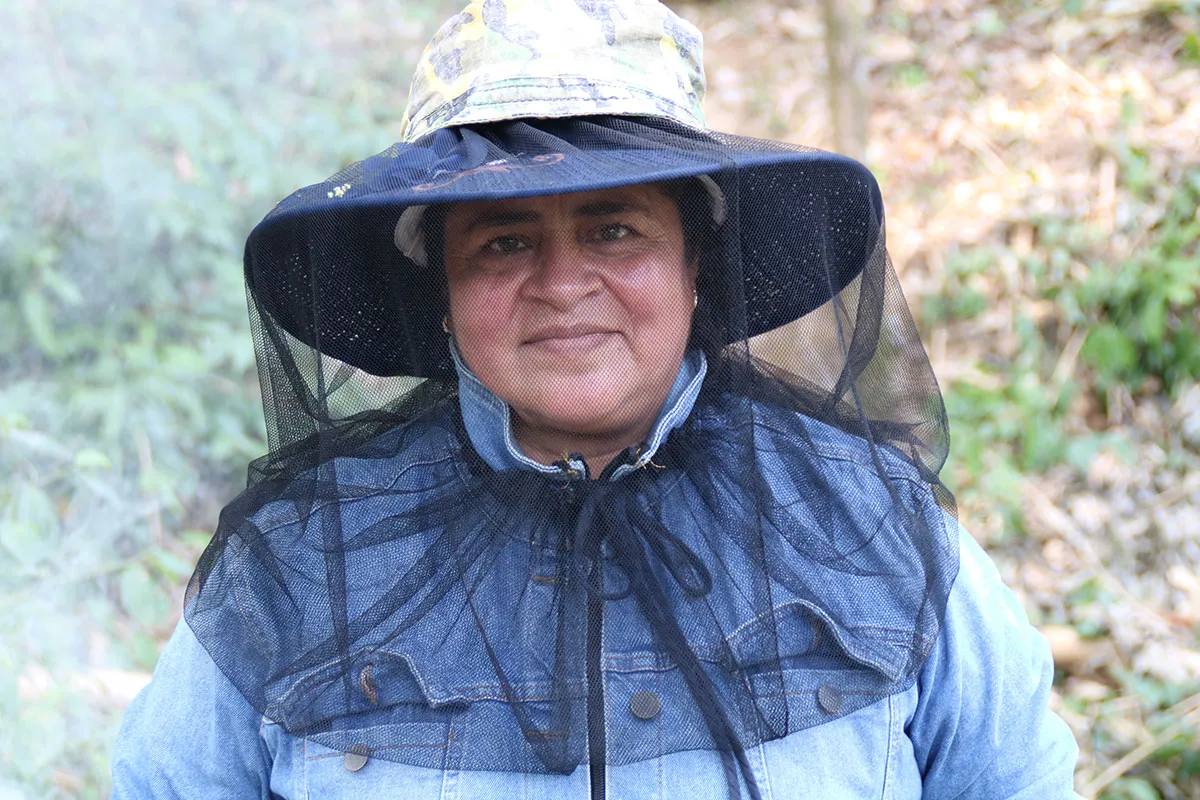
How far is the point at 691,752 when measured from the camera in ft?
5.23

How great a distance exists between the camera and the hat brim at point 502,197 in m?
1.41

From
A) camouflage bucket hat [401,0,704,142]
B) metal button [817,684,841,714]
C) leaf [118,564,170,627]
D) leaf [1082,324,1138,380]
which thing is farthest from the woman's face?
leaf [1082,324,1138,380]

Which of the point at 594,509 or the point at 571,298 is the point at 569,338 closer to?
the point at 571,298

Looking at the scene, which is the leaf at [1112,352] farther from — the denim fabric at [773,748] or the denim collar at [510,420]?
the denim collar at [510,420]

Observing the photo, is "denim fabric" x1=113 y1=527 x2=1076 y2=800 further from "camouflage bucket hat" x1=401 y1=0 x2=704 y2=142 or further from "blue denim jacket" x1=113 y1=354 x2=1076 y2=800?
"camouflage bucket hat" x1=401 y1=0 x2=704 y2=142

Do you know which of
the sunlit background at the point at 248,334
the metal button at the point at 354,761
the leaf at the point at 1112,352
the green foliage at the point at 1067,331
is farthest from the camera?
the leaf at the point at 1112,352

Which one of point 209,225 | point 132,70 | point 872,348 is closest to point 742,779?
point 872,348

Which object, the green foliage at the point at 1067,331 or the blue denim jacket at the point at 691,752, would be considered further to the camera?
the green foliage at the point at 1067,331

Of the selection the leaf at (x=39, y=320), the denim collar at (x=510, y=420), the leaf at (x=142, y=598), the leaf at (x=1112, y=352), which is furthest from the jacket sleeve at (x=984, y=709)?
the leaf at (x=1112, y=352)

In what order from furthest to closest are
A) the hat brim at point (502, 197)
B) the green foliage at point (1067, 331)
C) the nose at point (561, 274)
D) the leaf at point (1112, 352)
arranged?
1. the leaf at point (1112, 352)
2. the green foliage at point (1067, 331)
3. the nose at point (561, 274)
4. the hat brim at point (502, 197)

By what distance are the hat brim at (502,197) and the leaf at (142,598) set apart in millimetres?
1637

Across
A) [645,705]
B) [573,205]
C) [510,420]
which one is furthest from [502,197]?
[645,705]

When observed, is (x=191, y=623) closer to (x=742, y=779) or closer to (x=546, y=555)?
(x=546, y=555)

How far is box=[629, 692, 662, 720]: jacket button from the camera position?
1.53 metres
